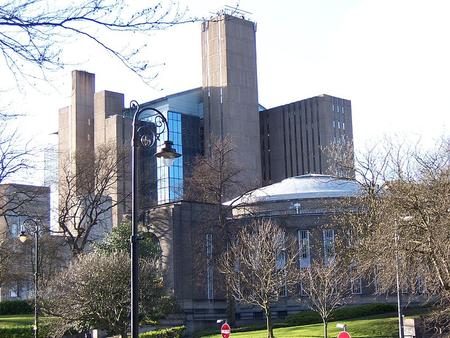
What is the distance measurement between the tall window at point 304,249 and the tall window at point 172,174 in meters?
40.1

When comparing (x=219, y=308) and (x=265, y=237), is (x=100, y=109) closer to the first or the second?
(x=219, y=308)

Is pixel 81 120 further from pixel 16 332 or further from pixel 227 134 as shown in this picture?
pixel 16 332

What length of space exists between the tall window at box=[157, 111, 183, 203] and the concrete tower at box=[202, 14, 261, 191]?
388cm

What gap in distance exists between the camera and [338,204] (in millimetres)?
43469

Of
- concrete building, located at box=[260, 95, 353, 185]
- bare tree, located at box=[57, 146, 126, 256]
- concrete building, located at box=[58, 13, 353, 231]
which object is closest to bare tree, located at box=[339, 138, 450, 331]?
bare tree, located at box=[57, 146, 126, 256]

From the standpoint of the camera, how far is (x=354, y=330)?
40875 mm

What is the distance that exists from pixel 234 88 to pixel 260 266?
58.5m

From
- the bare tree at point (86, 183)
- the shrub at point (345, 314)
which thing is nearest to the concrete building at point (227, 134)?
the bare tree at point (86, 183)

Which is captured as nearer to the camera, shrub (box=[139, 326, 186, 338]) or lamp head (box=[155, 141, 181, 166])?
A: lamp head (box=[155, 141, 181, 166])

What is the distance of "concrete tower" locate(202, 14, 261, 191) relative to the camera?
325 ft

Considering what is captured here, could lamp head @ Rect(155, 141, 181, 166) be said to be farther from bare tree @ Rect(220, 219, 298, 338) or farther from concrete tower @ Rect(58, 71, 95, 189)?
concrete tower @ Rect(58, 71, 95, 189)

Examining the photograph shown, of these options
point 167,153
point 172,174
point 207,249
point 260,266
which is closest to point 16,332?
point 207,249

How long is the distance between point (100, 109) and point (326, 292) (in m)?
71.0

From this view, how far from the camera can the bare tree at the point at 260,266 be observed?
42938 mm
